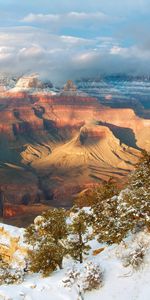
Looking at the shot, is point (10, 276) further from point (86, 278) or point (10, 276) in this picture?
point (86, 278)

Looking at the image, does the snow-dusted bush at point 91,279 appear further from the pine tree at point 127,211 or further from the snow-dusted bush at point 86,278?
the pine tree at point 127,211

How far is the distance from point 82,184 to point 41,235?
157m

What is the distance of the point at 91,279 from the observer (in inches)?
1298

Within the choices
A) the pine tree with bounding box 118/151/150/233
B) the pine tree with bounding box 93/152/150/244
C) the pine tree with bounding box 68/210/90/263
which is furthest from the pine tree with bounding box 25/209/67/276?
the pine tree with bounding box 118/151/150/233

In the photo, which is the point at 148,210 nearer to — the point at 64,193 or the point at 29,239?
the point at 29,239

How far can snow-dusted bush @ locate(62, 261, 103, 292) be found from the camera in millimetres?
32906

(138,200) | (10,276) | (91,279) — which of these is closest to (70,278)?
(91,279)

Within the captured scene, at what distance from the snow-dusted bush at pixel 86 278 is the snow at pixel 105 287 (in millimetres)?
310

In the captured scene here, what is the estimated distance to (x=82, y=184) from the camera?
196125 millimetres

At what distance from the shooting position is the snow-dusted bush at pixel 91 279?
32.9 meters

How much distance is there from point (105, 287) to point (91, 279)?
3.79ft

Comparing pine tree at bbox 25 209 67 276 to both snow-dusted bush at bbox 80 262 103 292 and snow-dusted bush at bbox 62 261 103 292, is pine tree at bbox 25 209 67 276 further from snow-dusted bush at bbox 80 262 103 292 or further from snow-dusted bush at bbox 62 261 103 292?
snow-dusted bush at bbox 80 262 103 292

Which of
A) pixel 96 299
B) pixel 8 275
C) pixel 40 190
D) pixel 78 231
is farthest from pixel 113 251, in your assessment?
pixel 40 190

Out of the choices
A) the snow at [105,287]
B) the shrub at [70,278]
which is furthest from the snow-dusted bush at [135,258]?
the shrub at [70,278]
